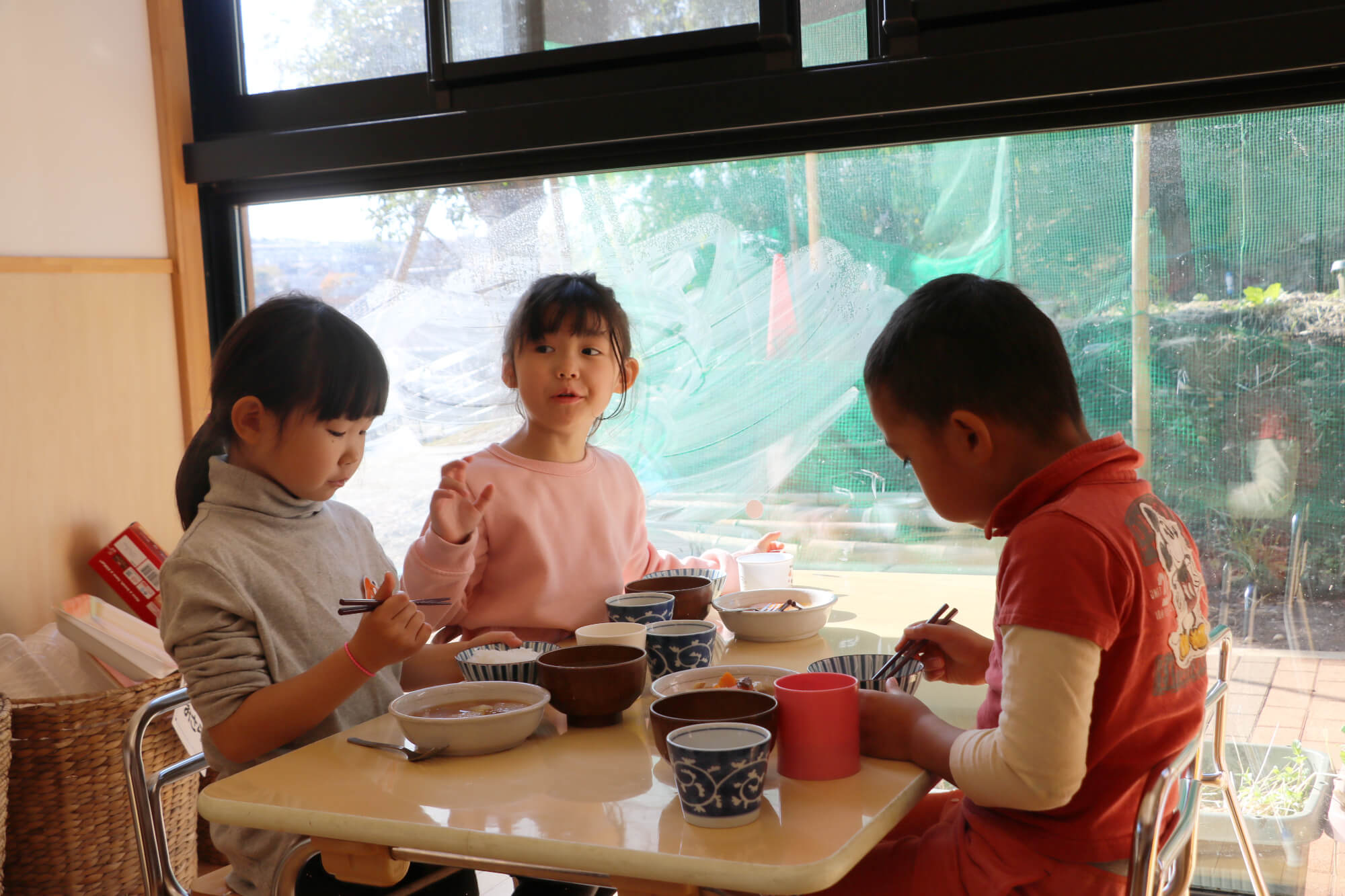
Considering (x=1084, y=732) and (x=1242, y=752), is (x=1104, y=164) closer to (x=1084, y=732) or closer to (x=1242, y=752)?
(x=1242, y=752)

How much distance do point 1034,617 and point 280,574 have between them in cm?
95

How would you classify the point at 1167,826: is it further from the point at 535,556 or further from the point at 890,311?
the point at 890,311

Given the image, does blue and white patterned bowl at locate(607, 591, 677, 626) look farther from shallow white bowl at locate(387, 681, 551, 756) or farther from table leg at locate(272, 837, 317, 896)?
table leg at locate(272, 837, 317, 896)

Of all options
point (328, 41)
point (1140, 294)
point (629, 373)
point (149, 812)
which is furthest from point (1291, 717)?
point (328, 41)

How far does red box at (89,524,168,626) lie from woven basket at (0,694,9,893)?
44cm

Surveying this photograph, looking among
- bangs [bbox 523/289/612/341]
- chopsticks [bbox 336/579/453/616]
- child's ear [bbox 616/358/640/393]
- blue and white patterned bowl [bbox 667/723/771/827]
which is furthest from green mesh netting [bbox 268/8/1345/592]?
blue and white patterned bowl [bbox 667/723/771/827]

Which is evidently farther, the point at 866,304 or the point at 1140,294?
the point at 866,304

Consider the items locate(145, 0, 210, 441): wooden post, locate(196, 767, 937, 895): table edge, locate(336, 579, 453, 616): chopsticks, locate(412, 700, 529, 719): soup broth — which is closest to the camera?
locate(196, 767, 937, 895): table edge

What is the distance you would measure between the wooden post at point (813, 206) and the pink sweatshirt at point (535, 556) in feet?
2.08

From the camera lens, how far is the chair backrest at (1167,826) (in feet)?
3.26

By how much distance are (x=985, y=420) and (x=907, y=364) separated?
10 cm

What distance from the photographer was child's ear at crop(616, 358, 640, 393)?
2090mm

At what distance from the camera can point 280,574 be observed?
4.66ft

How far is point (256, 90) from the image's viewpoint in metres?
2.72
